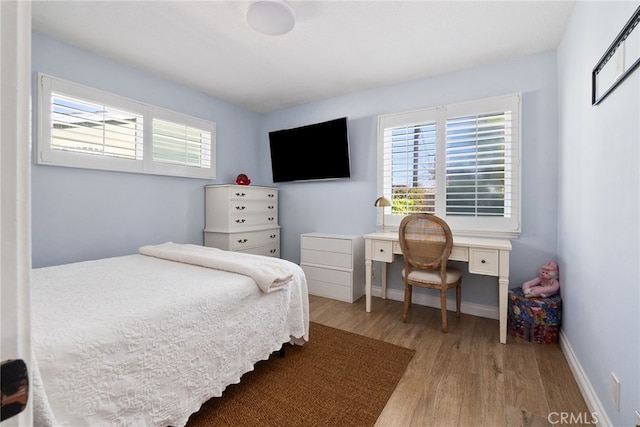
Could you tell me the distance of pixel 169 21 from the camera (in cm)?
222

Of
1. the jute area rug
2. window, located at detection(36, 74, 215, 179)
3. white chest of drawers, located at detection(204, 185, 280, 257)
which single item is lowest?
the jute area rug

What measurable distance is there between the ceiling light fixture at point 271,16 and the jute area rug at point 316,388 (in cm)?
239

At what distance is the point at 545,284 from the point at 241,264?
250cm

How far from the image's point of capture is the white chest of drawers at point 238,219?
3465mm

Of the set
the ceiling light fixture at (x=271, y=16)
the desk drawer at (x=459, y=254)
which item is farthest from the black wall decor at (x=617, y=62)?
the ceiling light fixture at (x=271, y=16)

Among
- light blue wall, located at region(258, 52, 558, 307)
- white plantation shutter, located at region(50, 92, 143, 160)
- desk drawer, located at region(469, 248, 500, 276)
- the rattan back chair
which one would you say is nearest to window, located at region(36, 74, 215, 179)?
white plantation shutter, located at region(50, 92, 143, 160)

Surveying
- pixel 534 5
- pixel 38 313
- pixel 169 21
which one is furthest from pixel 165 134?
pixel 534 5

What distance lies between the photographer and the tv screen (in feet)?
11.8

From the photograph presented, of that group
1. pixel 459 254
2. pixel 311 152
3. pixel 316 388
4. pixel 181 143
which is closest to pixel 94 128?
pixel 181 143

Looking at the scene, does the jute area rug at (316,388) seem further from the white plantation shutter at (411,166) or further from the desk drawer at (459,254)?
the white plantation shutter at (411,166)

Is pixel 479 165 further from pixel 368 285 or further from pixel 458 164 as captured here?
pixel 368 285

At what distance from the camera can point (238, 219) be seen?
11.7 ft

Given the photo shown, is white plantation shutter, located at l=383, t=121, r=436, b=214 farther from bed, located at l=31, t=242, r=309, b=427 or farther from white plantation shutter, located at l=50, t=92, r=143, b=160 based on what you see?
white plantation shutter, located at l=50, t=92, r=143, b=160

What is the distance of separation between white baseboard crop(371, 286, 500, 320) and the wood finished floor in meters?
0.11
